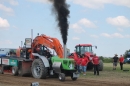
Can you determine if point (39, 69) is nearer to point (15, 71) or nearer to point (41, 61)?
point (41, 61)

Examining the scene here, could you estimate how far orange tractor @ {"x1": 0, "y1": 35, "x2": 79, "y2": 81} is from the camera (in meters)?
17.7

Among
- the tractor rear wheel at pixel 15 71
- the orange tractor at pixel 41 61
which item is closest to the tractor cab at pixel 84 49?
the orange tractor at pixel 41 61

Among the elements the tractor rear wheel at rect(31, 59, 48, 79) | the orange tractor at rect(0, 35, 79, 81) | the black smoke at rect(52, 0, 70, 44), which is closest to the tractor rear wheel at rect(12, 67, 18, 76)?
the orange tractor at rect(0, 35, 79, 81)

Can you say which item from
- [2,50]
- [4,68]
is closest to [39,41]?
[4,68]

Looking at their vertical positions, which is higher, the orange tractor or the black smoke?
the black smoke

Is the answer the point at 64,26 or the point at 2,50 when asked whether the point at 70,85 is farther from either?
the point at 2,50

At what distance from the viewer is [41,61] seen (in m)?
18.2

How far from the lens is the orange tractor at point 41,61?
17.7 metres

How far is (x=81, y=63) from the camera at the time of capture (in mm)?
23344

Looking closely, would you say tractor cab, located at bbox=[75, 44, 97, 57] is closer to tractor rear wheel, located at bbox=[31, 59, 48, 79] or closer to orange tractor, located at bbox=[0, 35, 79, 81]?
orange tractor, located at bbox=[0, 35, 79, 81]

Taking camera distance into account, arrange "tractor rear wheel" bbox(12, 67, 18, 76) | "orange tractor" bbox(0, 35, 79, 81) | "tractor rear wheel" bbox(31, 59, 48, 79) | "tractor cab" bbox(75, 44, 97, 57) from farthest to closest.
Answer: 1. "tractor cab" bbox(75, 44, 97, 57)
2. "tractor rear wheel" bbox(12, 67, 18, 76)
3. "tractor rear wheel" bbox(31, 59, 48, 79)
4. "orange tractor" bbox(0, 35, 79, 81)

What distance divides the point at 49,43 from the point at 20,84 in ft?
14.6

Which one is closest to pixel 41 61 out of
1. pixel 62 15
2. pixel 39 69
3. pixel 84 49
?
pixel 39 69

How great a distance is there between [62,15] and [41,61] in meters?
3.18
